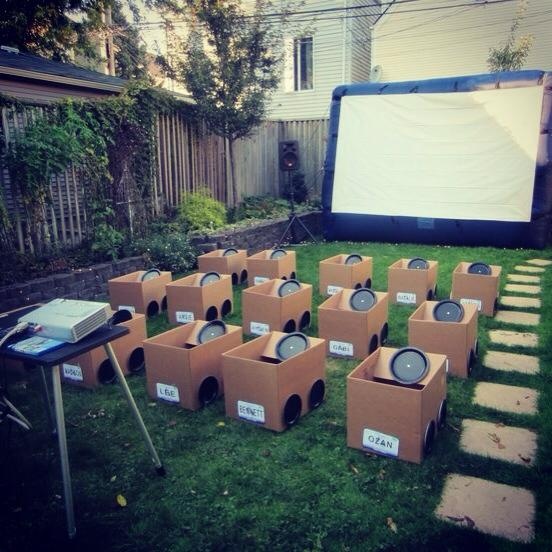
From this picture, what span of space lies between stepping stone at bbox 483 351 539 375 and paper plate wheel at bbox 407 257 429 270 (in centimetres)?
148

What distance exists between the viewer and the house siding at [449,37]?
13.0 m

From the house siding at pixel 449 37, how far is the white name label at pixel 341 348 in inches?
500

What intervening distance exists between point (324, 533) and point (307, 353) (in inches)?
42.4

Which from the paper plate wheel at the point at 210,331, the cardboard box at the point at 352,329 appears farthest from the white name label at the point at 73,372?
the cardboard box at the point at 352,329

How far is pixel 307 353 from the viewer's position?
114 inches

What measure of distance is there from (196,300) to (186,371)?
154 centimetres

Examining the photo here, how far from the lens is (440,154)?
800 centimetres

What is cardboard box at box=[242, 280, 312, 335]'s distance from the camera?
4.07 m

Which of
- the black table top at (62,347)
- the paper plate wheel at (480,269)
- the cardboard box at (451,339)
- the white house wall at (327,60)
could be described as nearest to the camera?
the black table top at (62,347)

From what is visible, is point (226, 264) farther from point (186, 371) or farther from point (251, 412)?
point (251, 412)

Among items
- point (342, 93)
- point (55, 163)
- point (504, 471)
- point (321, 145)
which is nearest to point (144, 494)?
point (504, 471)

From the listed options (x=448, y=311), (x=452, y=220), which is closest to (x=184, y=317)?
(x=448, y=311)

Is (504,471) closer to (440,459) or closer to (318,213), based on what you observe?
(440,459)

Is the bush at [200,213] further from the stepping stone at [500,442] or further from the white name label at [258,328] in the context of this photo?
the stepping stone at [500,442]
